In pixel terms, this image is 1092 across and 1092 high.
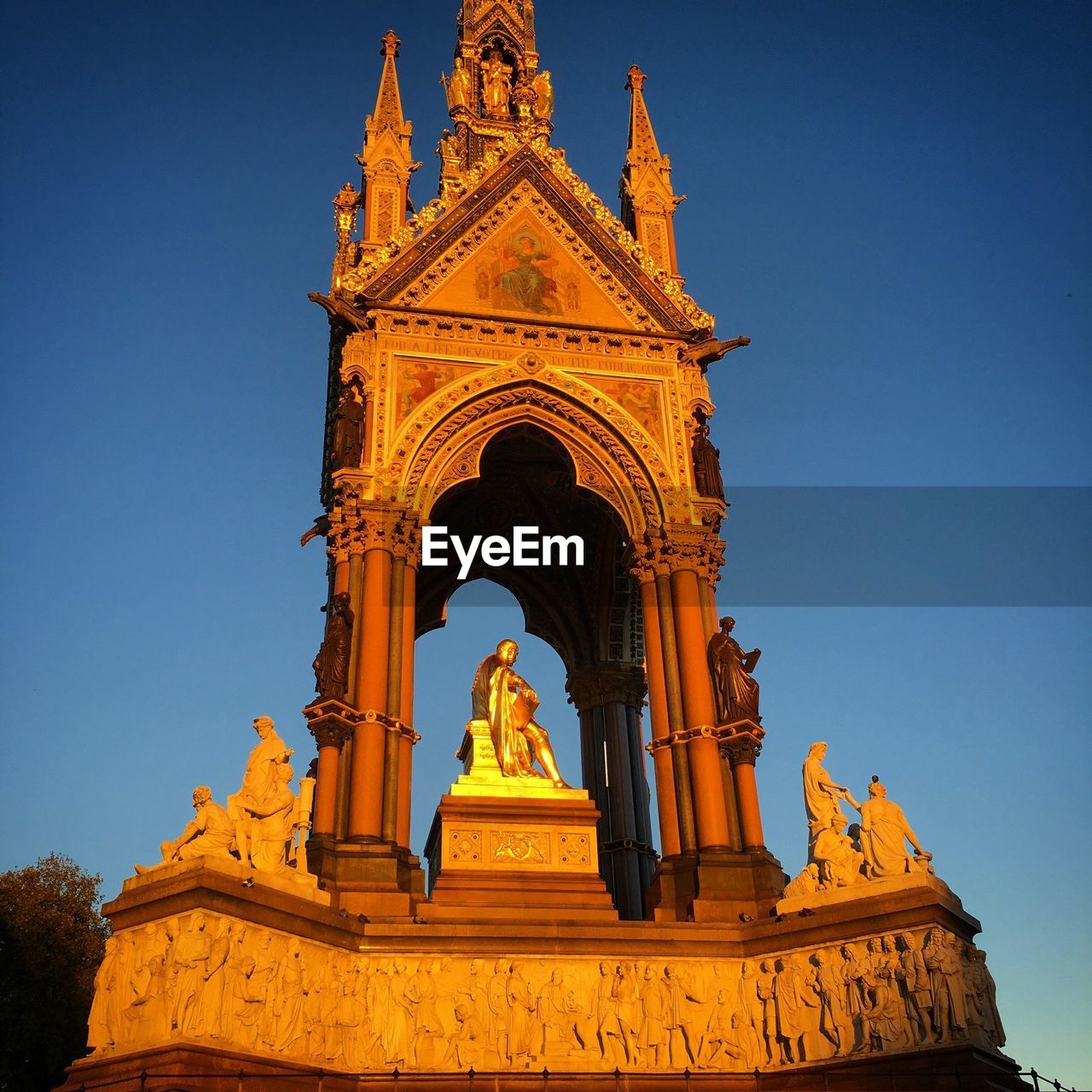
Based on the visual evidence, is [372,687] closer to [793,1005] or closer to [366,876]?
[366,876]

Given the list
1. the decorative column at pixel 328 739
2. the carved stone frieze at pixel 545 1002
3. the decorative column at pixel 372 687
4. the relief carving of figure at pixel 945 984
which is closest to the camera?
the carved stone frieze at pixel 545 1002

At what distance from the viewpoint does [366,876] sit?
17.0m

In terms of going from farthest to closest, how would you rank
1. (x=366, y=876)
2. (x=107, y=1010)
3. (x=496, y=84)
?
(x=496, y=84) → (x=366, y=876) → (x=107, y=1010)

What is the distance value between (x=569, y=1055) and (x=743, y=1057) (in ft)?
7.36

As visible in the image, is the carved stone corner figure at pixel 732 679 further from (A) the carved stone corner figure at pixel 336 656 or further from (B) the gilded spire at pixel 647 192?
(B) the gilded spire at pixel 647 192

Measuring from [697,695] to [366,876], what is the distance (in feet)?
18.6

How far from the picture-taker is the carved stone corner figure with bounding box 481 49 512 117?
28.1 metres

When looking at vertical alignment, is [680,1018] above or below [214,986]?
above

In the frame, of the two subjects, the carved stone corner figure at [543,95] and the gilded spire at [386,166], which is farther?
the carved stone corner figure at [543,95]

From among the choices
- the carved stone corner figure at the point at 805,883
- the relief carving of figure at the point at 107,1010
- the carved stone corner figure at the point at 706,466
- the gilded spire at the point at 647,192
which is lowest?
the relief carving of figure at the point at 107,1010

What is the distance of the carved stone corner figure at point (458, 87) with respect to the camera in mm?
27547

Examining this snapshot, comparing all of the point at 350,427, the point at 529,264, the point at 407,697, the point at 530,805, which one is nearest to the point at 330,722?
the point at 407,697

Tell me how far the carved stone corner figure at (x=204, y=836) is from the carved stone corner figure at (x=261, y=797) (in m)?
0.15

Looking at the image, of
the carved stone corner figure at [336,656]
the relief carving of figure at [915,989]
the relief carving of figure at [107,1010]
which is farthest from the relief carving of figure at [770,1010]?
the relief carving of figure at [107,1010]
